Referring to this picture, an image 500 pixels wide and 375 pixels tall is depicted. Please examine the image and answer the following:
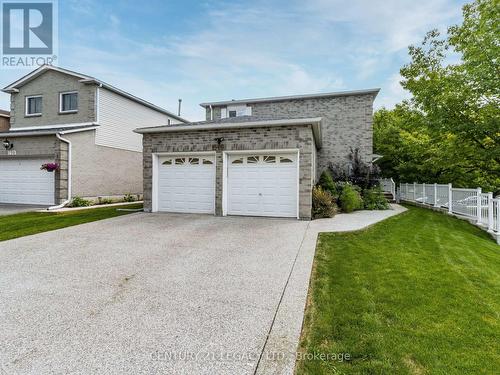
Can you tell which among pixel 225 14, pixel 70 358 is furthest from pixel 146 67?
pixel 70 358

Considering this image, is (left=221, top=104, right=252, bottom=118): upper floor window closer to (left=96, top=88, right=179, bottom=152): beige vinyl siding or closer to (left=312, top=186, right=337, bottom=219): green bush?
(left=96, top=88, right=179, bottom=152): beige vinyl siding

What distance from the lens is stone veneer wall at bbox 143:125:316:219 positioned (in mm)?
9445

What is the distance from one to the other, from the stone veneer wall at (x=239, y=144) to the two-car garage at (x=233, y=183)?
9.0 inches

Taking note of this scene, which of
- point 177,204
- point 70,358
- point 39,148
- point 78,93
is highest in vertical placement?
point 78,93

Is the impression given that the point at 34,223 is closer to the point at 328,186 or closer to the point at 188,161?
the point at 188,161

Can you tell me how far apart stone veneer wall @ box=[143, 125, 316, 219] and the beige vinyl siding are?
4.99 m

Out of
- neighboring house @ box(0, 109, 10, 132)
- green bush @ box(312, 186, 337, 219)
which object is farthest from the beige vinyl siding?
green bush @ box(312, 186, 337, 219)

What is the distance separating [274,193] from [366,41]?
29.8 ft

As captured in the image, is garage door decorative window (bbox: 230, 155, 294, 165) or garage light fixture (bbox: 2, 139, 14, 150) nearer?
garage door decorative window (bbox: 230, 155, 294, 165)

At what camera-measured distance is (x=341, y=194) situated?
11.9m

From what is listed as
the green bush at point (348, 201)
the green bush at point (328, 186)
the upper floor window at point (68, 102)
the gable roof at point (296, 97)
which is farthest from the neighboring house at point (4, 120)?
the green bush at point (348, 201)

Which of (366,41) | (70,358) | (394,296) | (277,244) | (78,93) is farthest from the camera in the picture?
(78,93)

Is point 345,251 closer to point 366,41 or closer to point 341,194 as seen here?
point 341,194

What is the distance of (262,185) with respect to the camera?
1001 cm
